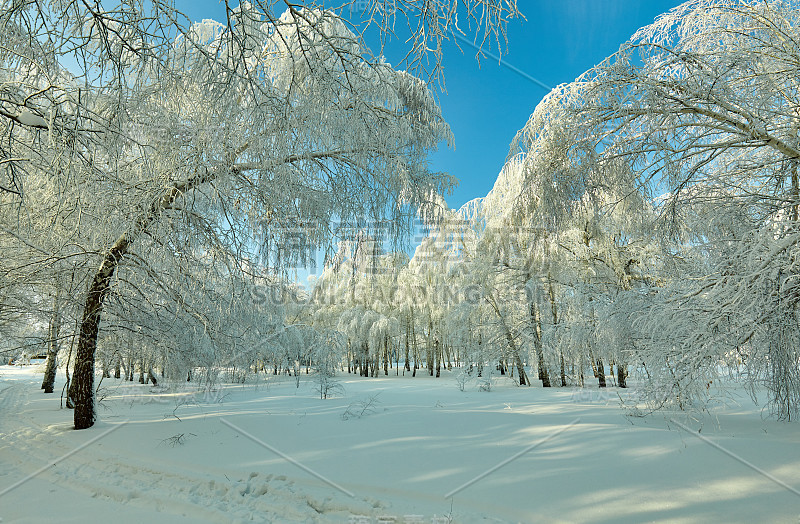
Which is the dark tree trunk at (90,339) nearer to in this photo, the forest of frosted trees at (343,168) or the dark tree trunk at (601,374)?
the forest of frosted trees at (343,168)

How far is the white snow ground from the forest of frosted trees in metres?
0.60

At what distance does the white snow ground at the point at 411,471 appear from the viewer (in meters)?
2.91

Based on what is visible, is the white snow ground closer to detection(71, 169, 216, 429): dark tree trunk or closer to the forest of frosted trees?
detection(71, 169, 216, 429): dark tree trunk

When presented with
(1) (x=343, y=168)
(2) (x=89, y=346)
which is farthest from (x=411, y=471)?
(2) (x=89, y=346)

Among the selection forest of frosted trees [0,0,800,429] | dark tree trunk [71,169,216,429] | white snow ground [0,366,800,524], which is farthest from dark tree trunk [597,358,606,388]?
dark tree trunk [71,169,216,429]

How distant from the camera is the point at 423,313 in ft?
70.6

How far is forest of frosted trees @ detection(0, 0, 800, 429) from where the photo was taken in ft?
7.55

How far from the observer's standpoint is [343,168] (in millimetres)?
4512

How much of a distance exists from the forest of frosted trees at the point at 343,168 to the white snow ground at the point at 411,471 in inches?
23.5

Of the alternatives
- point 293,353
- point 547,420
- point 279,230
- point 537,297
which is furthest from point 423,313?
point 279,230

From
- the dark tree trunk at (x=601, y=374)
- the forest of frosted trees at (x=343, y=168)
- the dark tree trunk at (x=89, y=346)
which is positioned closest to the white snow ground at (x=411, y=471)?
the dark tree trunk at (x=89, y=346)

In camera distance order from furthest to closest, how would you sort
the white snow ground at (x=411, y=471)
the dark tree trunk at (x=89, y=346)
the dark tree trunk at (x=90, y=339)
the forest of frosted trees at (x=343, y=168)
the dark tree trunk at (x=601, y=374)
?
1. the dark tree trunk at (x=601, y=374)
2. the dark tree trunk at (x=89, y=346)
3. the dark tree trunk at (x=90, y=339)
4. the white snow ground at (x=411, y=471)
5. the forest of frosted trees at (x=343, y=168)

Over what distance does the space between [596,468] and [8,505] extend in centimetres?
491

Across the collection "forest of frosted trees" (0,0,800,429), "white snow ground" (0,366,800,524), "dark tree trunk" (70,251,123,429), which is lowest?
"white snow ground" (0,366,800,524)
